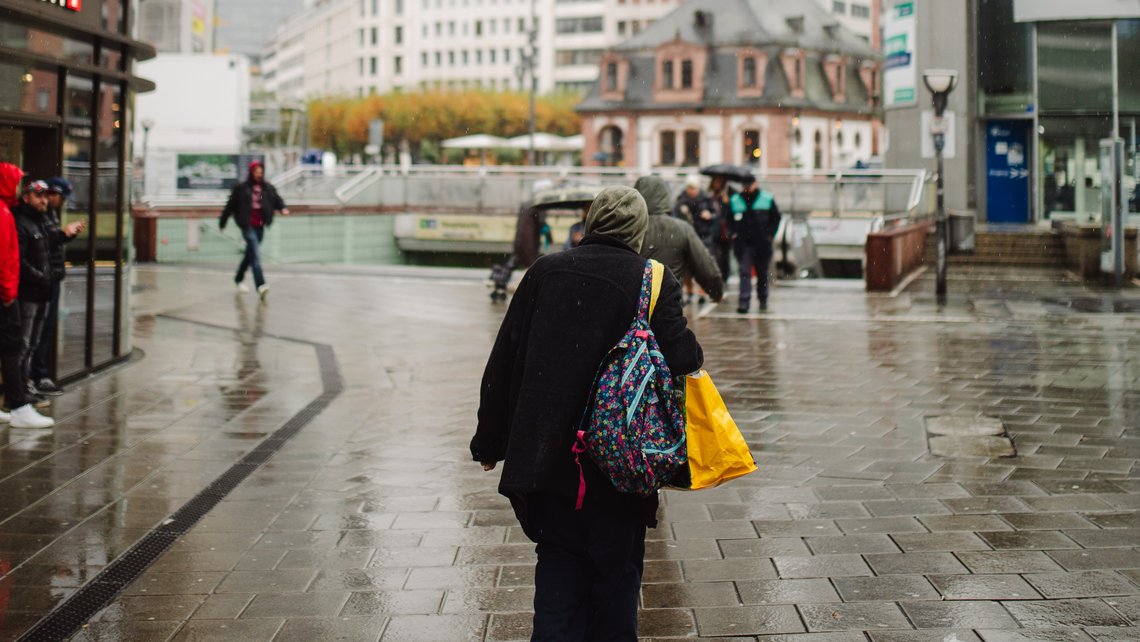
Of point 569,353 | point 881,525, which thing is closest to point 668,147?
point 881,525

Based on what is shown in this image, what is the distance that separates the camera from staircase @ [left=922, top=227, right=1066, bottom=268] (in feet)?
82.3

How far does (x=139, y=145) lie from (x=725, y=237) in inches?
1148

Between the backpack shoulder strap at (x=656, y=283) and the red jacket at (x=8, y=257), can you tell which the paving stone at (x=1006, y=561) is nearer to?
the backpack shoulder strap at (x=656, y=283)

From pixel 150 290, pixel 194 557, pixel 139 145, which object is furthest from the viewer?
pixel 139 145

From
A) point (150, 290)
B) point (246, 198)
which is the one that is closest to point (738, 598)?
point (246, 198)

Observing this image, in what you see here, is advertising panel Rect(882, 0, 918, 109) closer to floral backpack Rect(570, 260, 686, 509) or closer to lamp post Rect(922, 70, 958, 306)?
lamp post Rect(922, 70, 958, 306)

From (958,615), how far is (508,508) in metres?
2.38

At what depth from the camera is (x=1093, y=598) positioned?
491 cm

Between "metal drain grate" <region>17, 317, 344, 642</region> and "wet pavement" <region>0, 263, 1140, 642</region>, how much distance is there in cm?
4

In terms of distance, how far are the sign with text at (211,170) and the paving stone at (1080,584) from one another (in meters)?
33.5

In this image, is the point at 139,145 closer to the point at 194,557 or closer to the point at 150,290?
the point at 150,290

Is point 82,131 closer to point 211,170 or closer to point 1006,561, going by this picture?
point 1006,561

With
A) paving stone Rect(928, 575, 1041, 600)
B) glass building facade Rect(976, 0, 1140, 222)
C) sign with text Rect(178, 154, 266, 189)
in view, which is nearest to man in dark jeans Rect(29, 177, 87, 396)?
paving stone Rect(928, 575, 1041, 600)

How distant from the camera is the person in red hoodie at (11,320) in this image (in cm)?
811
